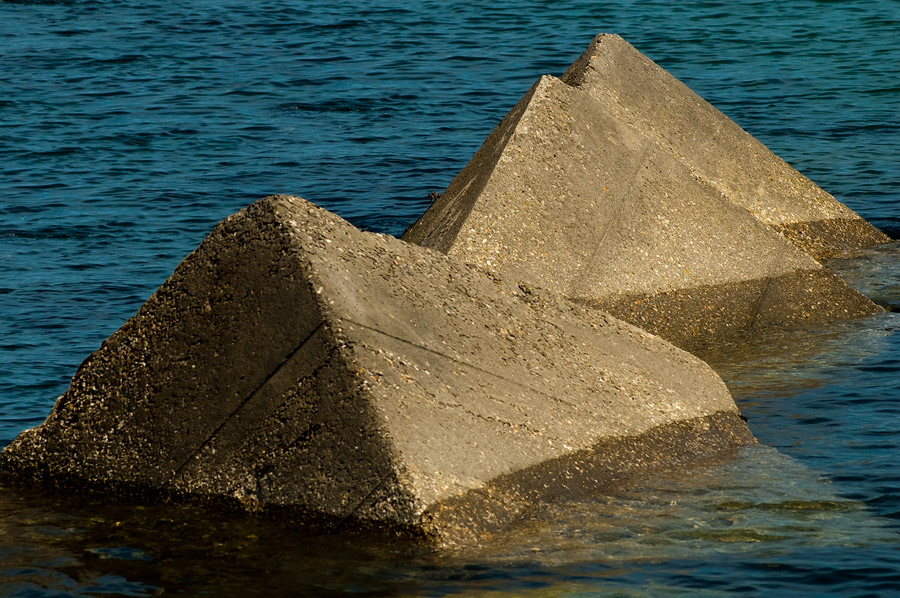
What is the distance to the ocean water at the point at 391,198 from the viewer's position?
4.52 metres

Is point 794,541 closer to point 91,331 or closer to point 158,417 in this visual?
point 158,417

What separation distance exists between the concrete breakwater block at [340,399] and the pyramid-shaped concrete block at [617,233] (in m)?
1.55

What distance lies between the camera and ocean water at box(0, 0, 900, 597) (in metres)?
4.52

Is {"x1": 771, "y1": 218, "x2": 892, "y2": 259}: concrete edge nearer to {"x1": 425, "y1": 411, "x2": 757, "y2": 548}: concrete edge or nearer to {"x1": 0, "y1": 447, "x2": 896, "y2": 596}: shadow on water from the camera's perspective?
{"x1": 425, "y1": 411, "x2": 757, "y2": 548}: concrete edge

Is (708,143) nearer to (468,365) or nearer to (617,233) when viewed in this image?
(617,233)

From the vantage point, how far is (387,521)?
450cm

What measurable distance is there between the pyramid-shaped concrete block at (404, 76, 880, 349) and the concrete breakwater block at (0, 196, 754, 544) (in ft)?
5.09

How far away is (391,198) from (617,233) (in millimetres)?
5332

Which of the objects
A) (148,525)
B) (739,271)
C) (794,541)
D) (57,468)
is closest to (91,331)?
(57,468)

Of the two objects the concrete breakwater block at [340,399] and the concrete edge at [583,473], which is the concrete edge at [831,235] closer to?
the concrete edge at [583,473]

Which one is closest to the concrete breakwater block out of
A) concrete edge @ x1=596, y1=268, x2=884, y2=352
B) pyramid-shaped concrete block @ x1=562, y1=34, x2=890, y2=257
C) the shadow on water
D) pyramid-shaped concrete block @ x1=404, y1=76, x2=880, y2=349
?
the shadow on water

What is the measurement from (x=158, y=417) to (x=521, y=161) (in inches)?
120

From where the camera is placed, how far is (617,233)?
7.41 meters

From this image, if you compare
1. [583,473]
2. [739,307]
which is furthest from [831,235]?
[583,473]
